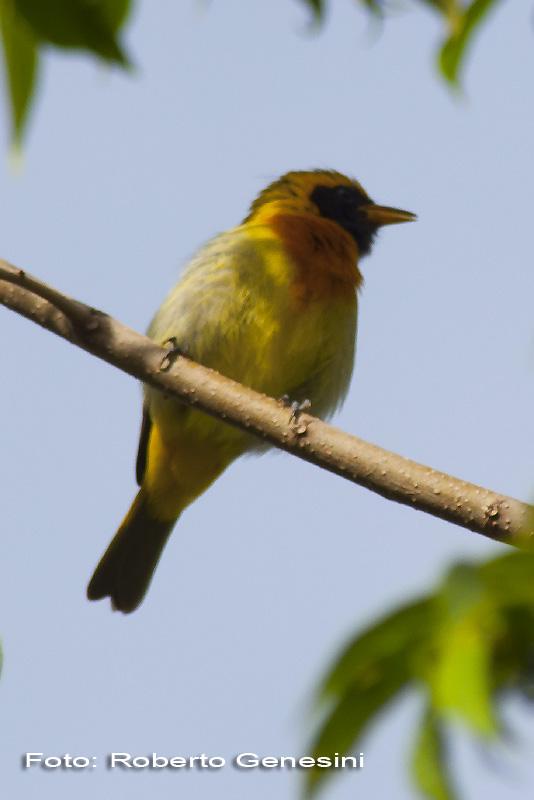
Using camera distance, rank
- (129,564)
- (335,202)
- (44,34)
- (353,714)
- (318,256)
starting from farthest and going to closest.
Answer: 1. (335,202)
2. (129,564)
3. (318,256)
4. (44,34)
5. (353,714)

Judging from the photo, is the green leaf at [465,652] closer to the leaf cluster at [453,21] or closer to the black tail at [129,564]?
the leaf cluster at [453,21]

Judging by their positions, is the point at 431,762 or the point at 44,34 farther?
the point at 44,34

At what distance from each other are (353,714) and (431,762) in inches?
5.1

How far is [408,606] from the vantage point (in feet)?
4.11

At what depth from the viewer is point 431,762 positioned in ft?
3.59

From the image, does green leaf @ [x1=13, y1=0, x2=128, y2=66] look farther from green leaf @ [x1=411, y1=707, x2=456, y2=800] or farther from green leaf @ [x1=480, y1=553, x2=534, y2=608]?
green leaf @ [x1=411, y1=707, x2=456, y2=800]

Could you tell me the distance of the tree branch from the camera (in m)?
3.06

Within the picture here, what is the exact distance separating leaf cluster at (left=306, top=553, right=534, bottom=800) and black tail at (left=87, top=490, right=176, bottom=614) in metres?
5.23

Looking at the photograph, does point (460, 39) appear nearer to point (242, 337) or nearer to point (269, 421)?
point (269, 421)

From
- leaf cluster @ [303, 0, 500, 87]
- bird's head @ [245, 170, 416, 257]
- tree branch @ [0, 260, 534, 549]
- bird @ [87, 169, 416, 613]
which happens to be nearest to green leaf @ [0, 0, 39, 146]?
leaf cluster @ [303, 0, 500, 87]

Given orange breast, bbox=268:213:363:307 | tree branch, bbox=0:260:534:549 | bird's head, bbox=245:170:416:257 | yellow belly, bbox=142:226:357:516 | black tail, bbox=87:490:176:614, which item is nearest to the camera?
tree branch, bbox=0:260:534:549

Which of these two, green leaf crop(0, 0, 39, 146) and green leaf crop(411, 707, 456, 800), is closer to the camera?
green leaf crop(411, 707, 456, 800)

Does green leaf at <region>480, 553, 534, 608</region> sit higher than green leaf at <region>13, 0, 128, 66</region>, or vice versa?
green leaf at <region>13, 0, 128, 66</region>

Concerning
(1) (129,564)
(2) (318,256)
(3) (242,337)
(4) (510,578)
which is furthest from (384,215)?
(4) (510,578)
